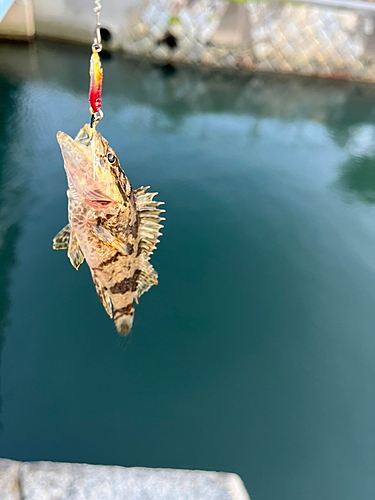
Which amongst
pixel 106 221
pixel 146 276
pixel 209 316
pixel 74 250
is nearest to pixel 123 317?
pixel 146 276

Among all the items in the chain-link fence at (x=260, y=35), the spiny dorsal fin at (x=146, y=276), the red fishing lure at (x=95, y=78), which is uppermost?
the chain-link fence at (x=260, y=35)

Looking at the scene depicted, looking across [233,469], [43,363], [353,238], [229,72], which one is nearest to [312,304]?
[353,238]

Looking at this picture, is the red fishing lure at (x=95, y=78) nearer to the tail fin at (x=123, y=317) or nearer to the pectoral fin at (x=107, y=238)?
the pectoral fin at (x=107, y=238)

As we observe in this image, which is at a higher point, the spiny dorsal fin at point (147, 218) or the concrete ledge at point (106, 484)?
the spiny dorsal fin at point (147, 218)

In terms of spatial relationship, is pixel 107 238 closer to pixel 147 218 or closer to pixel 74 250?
pixel 74 250

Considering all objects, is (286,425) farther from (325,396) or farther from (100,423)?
(100,423)

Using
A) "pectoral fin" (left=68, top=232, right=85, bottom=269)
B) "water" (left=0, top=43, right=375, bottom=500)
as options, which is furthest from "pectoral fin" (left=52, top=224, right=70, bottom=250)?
"water" (left=0, top=43, right=375, bottom=500)

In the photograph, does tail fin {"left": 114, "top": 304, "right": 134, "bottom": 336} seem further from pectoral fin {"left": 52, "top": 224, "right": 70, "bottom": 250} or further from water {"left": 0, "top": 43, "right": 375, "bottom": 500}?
water {"left": 0, "top": 43, "right": 375, "bottom": 500}

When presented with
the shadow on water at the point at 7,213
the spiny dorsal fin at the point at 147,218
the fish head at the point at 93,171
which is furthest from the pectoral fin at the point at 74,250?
the shadow on water at the point at 7,213
